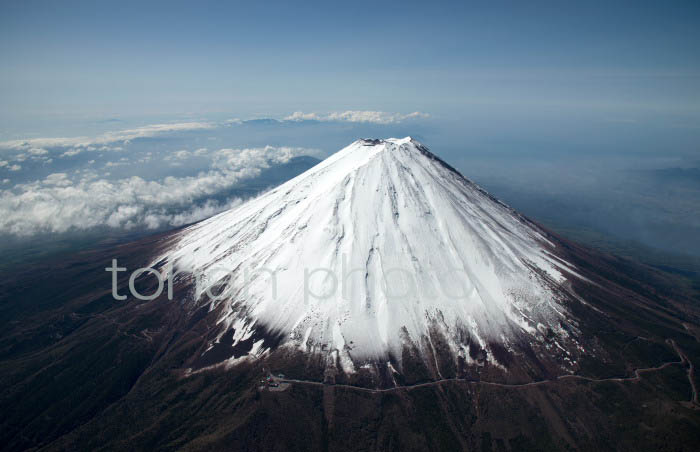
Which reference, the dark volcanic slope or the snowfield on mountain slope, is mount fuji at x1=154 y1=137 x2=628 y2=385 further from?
the dark volcanic slope

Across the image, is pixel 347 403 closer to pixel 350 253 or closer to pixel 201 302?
pixel 350 253

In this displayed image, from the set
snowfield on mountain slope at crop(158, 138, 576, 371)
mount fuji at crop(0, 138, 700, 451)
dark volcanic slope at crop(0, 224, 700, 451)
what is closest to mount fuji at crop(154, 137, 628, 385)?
snowfield on mountain slope at crop(158, 138, 576, 371)

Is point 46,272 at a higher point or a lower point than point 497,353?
lower

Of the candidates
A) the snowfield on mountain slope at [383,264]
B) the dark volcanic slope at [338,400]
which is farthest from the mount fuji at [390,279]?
the dark volcanic slope at [338,400]

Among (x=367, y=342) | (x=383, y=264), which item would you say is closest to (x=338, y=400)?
(x=367, y=342)

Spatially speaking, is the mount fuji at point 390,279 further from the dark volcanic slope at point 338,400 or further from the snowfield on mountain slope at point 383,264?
the dark volcanic slope at point 338,400

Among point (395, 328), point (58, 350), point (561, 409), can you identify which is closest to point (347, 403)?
point (395, 328)

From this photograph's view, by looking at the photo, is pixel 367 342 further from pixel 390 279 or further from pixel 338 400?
pixel 390 279
